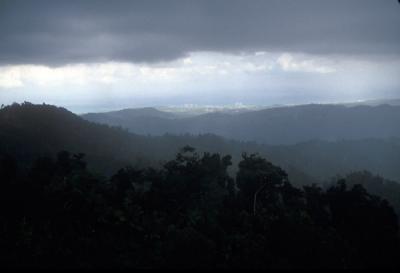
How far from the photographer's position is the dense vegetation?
1474 cm

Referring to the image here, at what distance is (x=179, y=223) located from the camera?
18.3 m

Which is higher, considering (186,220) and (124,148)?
(186,220)

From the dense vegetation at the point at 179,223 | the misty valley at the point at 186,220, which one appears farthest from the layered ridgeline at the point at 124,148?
the dense vegetation at the point at 179,223

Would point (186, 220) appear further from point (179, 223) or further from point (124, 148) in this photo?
point (124, 148)

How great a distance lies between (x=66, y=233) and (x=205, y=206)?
667cm

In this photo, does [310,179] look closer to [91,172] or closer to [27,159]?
[27,159]

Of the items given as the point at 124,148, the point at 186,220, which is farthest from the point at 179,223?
the point at 124,148

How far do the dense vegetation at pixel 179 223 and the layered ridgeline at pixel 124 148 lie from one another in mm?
41411

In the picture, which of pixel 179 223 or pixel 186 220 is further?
pixel 186 220

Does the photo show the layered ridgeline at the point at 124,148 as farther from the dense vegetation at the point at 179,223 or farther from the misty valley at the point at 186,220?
the dense vegetation at the point at 179,223

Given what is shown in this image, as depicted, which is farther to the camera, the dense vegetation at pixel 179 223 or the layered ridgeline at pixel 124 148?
the layered ridgeline at pixel 124 148

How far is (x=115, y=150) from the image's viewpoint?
9856 centimetres

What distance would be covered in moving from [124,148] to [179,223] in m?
86.7

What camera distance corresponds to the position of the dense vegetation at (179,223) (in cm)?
1474
